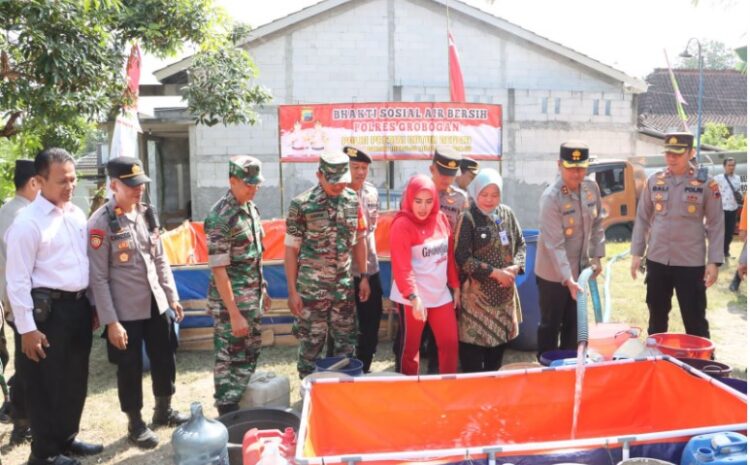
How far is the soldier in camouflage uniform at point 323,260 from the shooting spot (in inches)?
154

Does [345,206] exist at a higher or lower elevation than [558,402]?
higher

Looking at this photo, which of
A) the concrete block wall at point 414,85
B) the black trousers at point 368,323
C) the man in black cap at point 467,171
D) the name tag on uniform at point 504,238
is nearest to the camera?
the name tag on uniform at point 504,238

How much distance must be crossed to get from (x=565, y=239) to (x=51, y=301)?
10.7ft

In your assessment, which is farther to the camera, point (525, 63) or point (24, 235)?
point (525, 63)

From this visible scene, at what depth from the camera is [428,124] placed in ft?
32.4

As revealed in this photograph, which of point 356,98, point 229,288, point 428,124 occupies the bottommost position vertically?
point 229,288

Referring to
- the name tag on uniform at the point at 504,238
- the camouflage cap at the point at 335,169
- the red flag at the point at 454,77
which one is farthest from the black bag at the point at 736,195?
the camouflage cap at the point at 335,169

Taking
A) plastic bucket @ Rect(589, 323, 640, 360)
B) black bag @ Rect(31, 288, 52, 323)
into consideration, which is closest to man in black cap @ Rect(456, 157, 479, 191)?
plastic bucket @ Rect(589, 323, 640, 360)

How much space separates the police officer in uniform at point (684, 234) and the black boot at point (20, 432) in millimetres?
4499

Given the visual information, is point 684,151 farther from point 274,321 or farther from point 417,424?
point 274,321

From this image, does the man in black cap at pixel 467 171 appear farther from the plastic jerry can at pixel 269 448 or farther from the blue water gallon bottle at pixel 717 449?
the blue water gallon bottle at pixel 717 449

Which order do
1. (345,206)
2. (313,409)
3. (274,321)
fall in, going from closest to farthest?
(313,409) < (345,206) < (274,321)

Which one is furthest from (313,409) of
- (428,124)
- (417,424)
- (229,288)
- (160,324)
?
(428,124)

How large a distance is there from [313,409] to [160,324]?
61.1 inches
